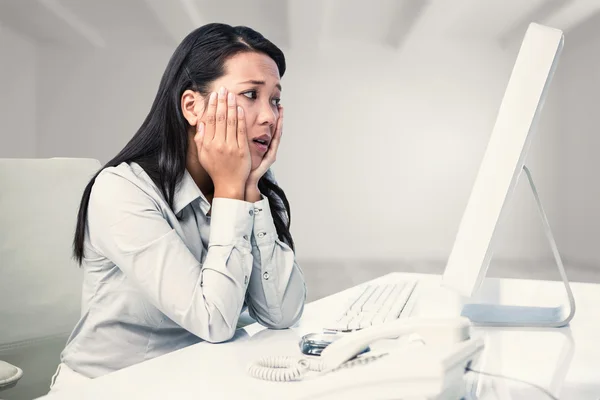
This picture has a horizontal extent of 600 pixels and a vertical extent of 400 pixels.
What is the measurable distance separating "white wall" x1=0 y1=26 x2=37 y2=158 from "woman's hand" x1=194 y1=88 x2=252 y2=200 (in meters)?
4.37

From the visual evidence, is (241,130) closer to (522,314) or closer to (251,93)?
(251,93)

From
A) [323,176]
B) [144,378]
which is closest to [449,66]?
[323,176]

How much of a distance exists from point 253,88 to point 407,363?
781 mm

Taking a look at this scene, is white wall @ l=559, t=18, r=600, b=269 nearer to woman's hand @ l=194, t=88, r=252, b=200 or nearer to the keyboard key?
the keyboard key

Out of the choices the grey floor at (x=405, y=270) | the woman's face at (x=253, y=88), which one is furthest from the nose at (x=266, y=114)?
the grey floor at (x=405, y=270)

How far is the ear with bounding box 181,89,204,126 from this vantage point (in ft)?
3.97

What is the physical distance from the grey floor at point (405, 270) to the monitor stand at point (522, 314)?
3962mm

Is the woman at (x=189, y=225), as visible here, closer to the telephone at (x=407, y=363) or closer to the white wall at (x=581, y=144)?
Result: the telephone at (x=407, y=363)

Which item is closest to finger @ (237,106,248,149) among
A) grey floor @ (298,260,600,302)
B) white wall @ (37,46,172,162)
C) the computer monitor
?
the computer monitor

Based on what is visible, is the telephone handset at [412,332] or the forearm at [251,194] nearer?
the telephone handset at [412,332]

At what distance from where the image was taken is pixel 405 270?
5.54 m

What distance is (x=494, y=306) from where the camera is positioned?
106cm

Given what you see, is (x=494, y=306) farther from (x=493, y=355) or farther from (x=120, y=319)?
(x=120, y=319)

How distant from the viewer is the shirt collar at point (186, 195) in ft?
3.71
